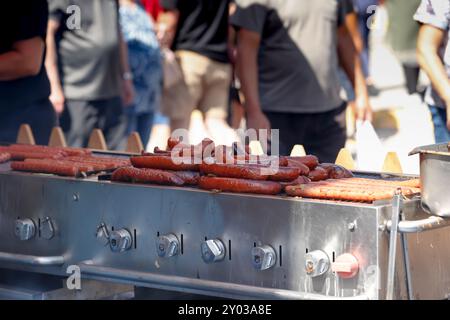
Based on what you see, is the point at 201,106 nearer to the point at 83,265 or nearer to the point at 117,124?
the point at 117,124

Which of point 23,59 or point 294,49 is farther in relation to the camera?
point 294,49

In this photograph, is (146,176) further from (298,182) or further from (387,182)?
(387,182)

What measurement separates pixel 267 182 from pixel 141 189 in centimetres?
47

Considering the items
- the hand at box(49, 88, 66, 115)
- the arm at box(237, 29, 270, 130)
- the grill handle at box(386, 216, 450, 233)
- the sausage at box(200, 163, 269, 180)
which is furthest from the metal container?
the hand at box(49, 88, 66, 115)

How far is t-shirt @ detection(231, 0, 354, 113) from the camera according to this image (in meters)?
5.88

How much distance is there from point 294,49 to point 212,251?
2.88 metres

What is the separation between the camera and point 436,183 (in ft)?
10.00

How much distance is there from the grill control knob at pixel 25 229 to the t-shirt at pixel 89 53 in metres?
3.46

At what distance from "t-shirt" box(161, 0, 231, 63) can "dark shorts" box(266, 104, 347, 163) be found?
235 cm

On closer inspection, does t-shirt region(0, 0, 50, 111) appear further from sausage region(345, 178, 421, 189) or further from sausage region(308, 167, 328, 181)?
sausage region(345, 178, 421, 189)

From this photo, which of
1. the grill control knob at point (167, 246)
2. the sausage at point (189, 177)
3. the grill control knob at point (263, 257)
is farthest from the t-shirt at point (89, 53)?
the grill control knob at point (263, 257)

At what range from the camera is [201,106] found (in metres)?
8.64

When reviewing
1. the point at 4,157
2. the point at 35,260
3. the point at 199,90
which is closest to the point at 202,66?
the point at 199,90
